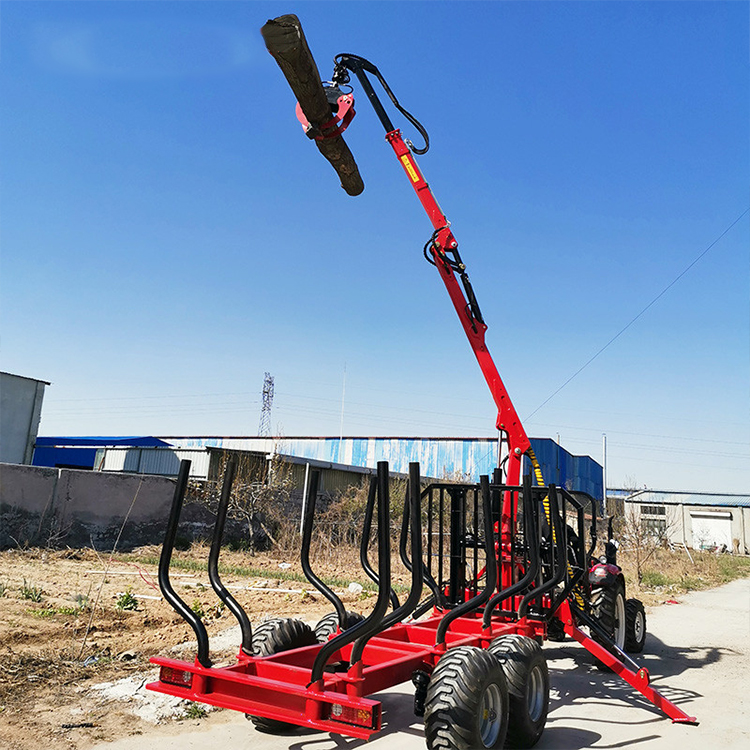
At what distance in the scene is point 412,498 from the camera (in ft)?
15.3

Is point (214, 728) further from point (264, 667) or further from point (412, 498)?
point (412, 498)

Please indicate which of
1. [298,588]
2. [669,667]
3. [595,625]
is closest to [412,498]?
[595,625]

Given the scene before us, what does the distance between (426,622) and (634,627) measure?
12.6 ft

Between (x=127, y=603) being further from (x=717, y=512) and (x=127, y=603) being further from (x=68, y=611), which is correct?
(x=717, y=512)

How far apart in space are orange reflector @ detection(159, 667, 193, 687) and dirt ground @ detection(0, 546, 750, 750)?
78 cm

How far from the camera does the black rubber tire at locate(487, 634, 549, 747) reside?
506 cm

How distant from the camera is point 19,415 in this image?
2641 cm

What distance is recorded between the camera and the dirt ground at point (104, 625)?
210 inches

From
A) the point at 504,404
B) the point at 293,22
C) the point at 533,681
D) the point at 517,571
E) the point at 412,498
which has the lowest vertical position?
the point at 533,681

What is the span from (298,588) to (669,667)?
281 inches

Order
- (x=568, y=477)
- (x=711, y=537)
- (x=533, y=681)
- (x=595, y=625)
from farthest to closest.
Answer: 1. (x=711, y=537)
2. (x=568, y=477)
3. (x=595, y=625)
4. (x=533, y=681)

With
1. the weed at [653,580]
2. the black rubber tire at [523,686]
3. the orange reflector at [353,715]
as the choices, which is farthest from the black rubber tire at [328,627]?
the weed at [653,580]

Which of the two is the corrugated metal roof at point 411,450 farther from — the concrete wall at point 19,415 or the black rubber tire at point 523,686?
the black rubber tire at point 523,686

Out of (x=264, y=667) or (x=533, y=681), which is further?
(x=533, y=681)
